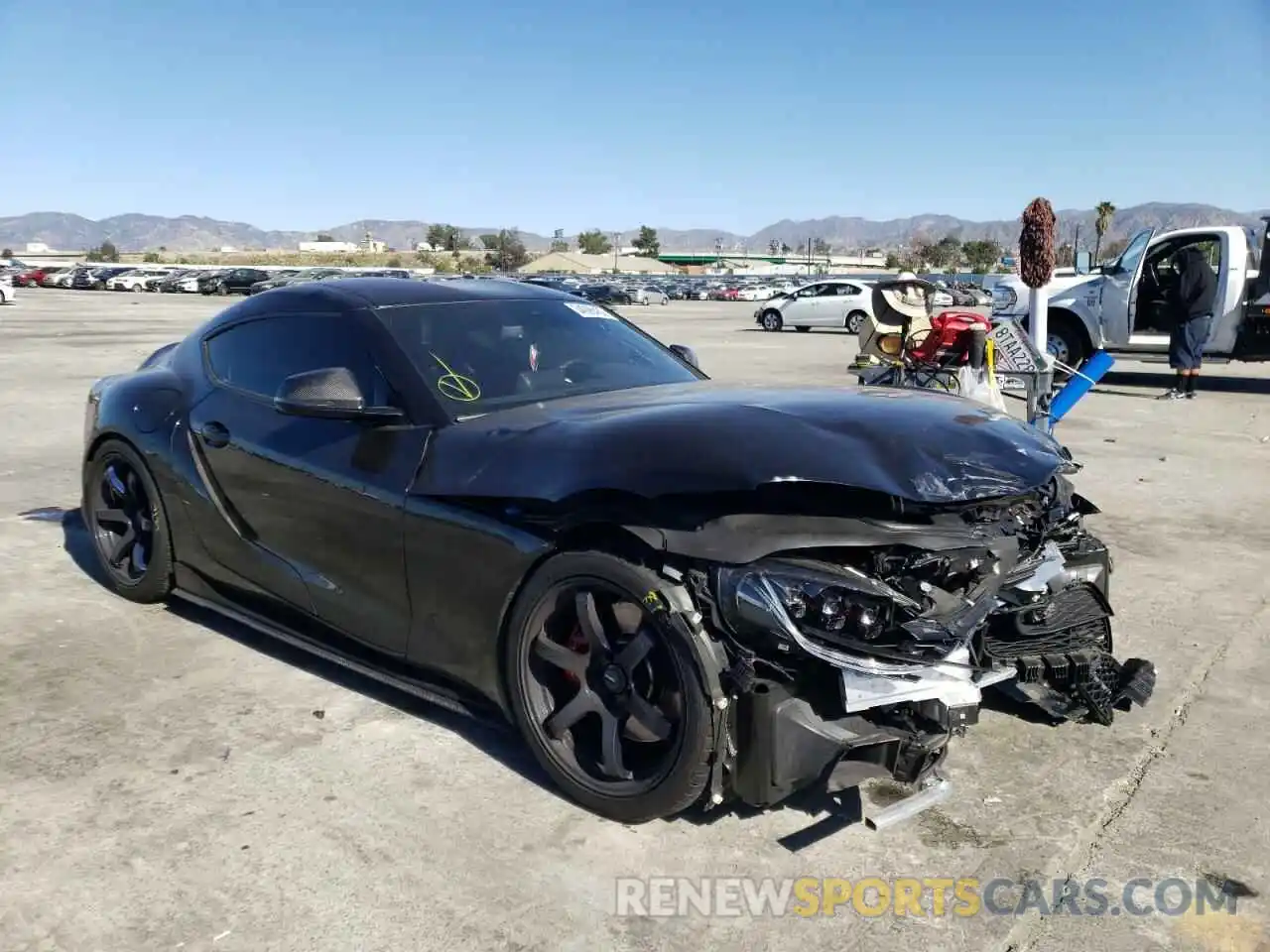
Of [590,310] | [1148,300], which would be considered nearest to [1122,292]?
[1148,300]

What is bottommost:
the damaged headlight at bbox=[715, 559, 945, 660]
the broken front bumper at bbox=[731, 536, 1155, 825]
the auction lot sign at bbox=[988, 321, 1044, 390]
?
the broken front bumper at bbox=[731, 536, 1155, 825]

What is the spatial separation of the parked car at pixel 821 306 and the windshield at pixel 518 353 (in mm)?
25320

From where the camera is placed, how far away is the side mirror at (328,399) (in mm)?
3432

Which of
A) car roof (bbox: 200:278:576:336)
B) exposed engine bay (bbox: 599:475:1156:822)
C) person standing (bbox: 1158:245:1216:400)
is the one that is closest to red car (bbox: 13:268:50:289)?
person standing (bbox: 1158:245:1216:400)

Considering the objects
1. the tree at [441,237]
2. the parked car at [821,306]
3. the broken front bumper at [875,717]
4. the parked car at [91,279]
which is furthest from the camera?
the tree at [441,237]

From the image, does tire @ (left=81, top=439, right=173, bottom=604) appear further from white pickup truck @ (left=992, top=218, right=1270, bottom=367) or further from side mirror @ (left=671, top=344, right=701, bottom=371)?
white pickup truck @ (left=992, top=218, right=1270, bottom=367)

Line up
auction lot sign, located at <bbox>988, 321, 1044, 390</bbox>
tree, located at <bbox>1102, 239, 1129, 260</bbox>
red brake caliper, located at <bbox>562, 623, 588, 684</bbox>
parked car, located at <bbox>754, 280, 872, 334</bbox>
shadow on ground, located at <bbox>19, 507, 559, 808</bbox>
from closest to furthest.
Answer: red brake caliper, located at <bbox>562, 623, 588, 684</bbox>
shadow on ground, located at <bbox>19, 507, 559, 808</bbox>
auction lot sign, located at <bbox>988, 321, 1044, 390</bbox>
tree, located at <bbox>1102, 239, 1129, 260</bbox>
parked car, located at <bbox>754, 280, 872, 334</bbox>

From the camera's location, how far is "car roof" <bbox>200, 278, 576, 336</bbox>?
13.3 feet

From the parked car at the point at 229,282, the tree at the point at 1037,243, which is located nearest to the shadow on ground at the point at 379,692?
the tree at the point at 1037,243

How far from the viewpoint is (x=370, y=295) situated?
13.4 ft

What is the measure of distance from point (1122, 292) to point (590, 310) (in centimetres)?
1166

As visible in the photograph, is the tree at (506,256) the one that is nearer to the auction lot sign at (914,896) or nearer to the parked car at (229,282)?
the parked car at (229,282)

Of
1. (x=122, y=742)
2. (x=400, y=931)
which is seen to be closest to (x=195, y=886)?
(x=400, y=931)

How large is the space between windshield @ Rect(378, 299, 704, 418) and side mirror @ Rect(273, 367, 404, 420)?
0.78 feet
